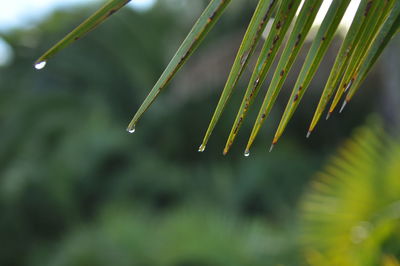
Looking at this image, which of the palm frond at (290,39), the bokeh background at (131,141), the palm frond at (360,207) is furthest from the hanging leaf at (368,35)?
the bokeh background at (131,141)

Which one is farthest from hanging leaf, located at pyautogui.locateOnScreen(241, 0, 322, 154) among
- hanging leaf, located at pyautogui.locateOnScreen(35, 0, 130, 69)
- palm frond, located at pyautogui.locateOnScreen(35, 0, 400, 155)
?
hanging leaf, located at pyautogui.locateOnScreen(35, 0, 130, 69)

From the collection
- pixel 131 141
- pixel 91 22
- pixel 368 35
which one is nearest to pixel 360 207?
pixel 368 35

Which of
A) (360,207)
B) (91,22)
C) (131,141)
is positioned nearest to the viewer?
(91,22)

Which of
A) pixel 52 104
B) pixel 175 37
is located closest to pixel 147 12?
pixel 175 37

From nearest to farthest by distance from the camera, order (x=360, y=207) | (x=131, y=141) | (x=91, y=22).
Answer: (x=91, y=22) < (x=360, y=207) < (x=131, y=141)

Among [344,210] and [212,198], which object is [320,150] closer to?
[212,198]

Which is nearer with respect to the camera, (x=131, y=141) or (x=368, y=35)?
(x=368, y=35)

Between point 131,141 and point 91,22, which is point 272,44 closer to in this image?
point 91,22

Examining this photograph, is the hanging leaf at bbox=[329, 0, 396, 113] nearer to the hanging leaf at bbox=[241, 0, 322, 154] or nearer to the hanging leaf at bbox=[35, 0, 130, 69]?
the hanging leaf at bbox=[241, 0, 322, 154]
